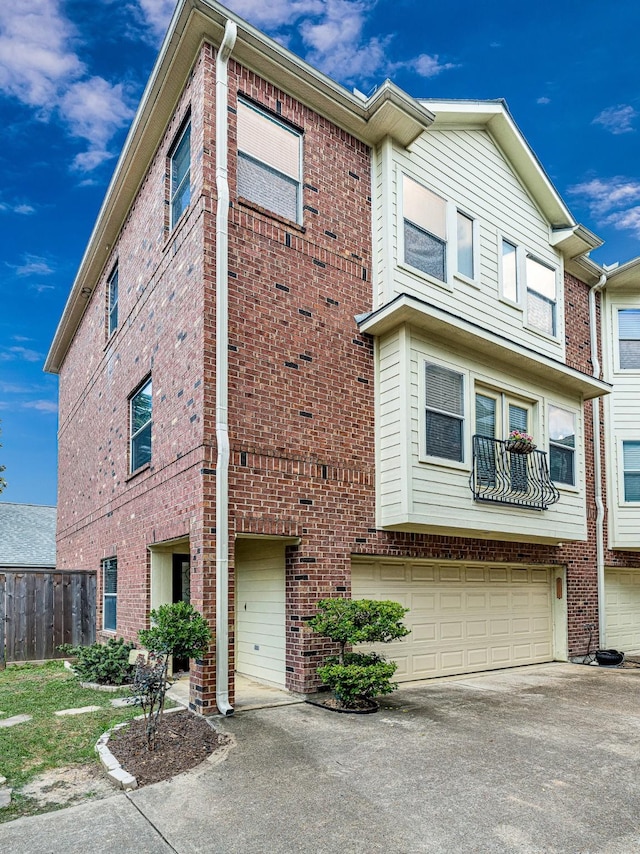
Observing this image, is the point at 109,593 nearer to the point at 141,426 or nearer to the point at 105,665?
the point at 105,665

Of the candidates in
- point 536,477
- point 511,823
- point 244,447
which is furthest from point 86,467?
Answer: point 511,823

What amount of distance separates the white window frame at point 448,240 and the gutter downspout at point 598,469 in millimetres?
4082

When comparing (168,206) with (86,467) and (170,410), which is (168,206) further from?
(86,467)

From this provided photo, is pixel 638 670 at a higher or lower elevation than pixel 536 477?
lower

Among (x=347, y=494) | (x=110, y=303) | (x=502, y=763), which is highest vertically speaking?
(x=110, y=303)

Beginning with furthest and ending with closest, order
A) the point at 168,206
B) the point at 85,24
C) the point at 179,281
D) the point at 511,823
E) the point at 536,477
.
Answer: the point at 85,24
the point at 536,477
the point at 168,206
the point at 179,281
the point at 511,823

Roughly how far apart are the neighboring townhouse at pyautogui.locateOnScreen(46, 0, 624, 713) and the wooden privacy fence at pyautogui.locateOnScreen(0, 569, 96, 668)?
18.5 inches

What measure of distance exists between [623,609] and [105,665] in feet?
33.8

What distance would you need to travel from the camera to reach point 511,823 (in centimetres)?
407

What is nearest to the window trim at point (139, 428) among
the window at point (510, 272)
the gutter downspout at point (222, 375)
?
the gutter downspout at point (222, 375)

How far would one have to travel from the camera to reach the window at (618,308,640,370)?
1355 centimetres

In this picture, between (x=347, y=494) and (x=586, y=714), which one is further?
(x=347, y=494)

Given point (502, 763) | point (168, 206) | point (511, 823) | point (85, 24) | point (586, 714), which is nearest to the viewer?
point (511, 823)

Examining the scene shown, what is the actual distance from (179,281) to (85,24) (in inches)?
566
